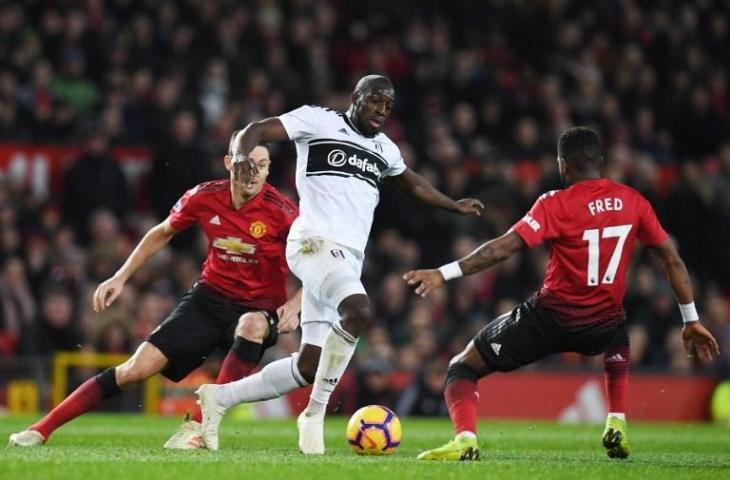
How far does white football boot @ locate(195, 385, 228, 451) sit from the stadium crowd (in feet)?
22.2

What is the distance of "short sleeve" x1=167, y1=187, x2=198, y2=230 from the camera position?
961 cm

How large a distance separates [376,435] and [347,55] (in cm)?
1220

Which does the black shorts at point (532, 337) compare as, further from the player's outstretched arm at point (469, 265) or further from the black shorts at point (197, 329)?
the black shorts at point (197, 329)

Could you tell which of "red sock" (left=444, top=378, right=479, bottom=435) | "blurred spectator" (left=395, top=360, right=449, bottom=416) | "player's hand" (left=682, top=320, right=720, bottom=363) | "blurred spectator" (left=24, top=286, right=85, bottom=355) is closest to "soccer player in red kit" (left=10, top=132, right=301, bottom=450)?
"red sock" (left=444, top=378, right=479, bottom=435)

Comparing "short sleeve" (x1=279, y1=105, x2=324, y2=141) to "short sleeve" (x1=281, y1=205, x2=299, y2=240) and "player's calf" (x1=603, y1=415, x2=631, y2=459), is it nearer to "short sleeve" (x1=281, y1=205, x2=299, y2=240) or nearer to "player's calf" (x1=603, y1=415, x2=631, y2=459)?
"short sleeve" (x1=281, y1=205, x2=299, y2=240)

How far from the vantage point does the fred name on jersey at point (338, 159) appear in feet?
29.5

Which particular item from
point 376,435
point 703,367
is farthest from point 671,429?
point 376,435

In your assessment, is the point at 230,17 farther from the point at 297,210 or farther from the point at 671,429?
the point at 297,210

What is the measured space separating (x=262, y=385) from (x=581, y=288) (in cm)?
213

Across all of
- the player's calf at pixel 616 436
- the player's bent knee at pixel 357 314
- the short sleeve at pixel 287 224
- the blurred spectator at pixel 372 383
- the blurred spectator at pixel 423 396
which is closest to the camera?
the player's bent knee at pixel 357 314

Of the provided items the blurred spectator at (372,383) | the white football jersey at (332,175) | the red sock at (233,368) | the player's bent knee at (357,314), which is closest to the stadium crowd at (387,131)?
the blurred spectator at (372,383)

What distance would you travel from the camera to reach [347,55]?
67.1 ft

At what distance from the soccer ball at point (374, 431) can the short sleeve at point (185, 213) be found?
1839 mm

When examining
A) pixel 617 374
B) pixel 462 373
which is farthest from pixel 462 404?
pixel 617 374
